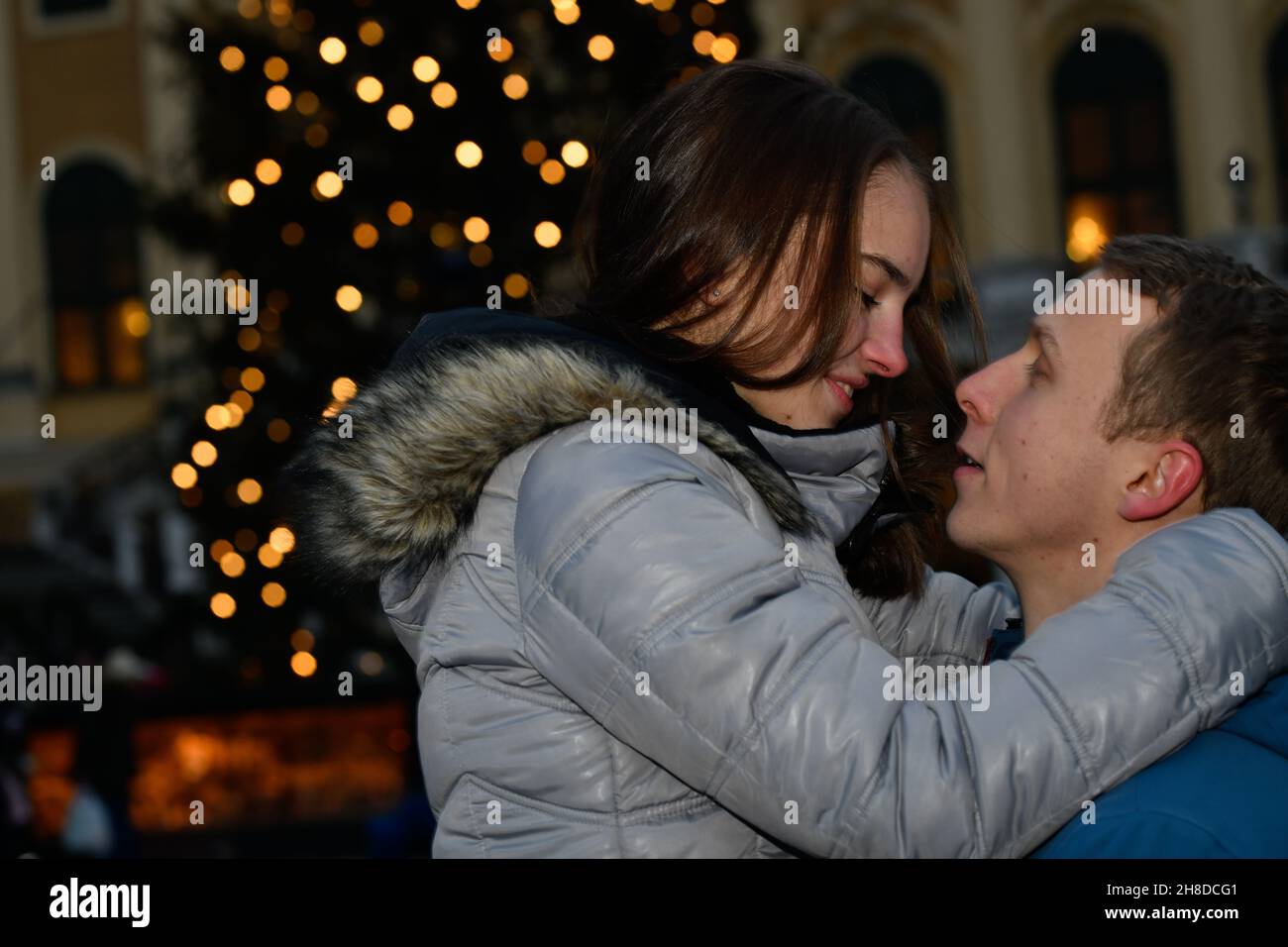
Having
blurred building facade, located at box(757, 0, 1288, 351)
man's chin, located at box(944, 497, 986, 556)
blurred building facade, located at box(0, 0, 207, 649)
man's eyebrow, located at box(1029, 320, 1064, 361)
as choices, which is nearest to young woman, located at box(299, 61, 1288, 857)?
man's chin, located at box(944, 497, 986, 556)

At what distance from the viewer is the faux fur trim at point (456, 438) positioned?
1.95 m

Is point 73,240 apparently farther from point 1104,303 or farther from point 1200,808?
point 1200,808

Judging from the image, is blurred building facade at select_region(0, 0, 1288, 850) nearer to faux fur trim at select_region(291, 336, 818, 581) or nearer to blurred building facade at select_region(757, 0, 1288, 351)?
blurred building facade at select_region(757, 0, 1288, 351)

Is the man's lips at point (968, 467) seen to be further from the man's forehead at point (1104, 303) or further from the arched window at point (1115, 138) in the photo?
the arched window at point (1115, 138)

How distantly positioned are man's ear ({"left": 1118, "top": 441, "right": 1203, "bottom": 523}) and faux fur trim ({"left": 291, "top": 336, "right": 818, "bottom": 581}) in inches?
19.4

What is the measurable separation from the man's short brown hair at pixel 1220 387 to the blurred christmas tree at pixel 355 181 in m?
4.44

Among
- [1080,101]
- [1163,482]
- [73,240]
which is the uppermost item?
[1080,101]

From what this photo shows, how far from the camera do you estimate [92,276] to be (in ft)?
65.7

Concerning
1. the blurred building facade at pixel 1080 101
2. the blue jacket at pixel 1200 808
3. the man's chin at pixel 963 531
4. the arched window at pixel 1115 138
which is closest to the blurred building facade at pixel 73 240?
the blurred building facade at pixel 1080 101


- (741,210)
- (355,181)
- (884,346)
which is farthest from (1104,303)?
(355,181)

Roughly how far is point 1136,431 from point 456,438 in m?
0.92

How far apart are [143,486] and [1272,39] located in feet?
41.7

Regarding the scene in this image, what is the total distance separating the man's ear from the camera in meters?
2.18
